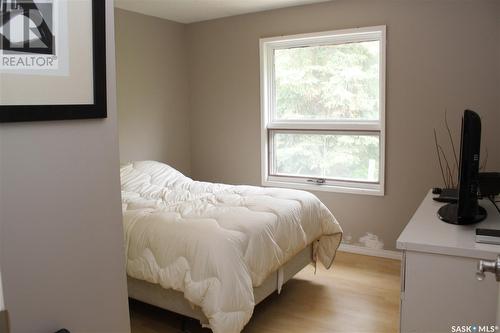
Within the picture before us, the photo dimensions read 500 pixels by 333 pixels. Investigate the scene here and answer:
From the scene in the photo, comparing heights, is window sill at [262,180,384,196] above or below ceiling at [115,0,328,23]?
below

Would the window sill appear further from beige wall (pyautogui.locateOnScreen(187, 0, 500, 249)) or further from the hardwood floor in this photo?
the hardwood floor

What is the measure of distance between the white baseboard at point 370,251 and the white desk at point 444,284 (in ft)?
7.55

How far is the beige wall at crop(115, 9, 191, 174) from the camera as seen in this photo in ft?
13.9

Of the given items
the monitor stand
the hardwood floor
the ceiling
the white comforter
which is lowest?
the hardwood floor

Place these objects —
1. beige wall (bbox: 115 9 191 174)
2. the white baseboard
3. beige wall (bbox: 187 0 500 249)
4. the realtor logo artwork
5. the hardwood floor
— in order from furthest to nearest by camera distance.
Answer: beige wall (bbox: 115 9 191 174) → the white baseboard → beige wall (bbox: 187 0 500 249) → the hardwood floor → the realtor logo artwork

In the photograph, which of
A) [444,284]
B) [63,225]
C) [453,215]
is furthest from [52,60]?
[453,215]

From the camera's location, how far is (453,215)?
2.03 m

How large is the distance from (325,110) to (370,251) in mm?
1398

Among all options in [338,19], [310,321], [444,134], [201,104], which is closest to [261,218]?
[310,321]

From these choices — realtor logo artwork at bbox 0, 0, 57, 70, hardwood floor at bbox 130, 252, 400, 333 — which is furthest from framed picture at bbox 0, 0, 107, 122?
hardwood floor at bbox 130, 252, 400, 333

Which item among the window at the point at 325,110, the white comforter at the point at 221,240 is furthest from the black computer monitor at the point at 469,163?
the window at the point at 325,110

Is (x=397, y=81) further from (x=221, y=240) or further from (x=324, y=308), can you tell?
(x=221, y=240)

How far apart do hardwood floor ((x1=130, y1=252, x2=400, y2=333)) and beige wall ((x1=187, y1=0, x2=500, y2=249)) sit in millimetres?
685

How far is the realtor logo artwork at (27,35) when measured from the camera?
905 mm
